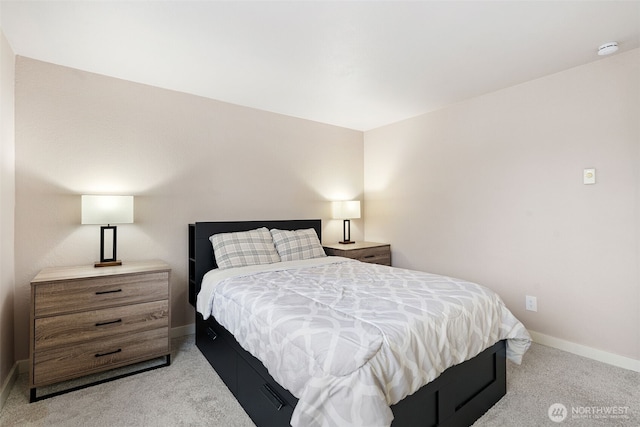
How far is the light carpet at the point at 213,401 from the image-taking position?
5.78 feet

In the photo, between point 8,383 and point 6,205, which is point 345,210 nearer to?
point 6,205

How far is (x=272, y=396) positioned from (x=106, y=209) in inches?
75.1

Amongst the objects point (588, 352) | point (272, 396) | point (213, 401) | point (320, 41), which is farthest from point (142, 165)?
point (588, 352)

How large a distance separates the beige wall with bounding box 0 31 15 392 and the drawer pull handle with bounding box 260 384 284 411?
5.71ft

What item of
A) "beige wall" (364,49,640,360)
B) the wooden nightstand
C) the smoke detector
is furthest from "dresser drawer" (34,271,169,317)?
the smoke detector

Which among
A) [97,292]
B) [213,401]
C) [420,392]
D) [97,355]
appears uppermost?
[97,292]

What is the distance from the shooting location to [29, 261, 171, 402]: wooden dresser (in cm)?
197

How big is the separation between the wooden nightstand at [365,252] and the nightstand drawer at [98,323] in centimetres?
191

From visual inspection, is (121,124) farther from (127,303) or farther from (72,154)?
(127,303)

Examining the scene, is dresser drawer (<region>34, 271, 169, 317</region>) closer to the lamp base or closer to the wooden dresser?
the wooden dresser

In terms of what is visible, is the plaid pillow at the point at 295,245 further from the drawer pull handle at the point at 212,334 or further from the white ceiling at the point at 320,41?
the white ceiling at the point at 320,41

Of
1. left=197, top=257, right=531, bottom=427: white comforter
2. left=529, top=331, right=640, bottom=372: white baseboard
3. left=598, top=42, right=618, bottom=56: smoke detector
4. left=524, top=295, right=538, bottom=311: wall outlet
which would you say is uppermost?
left=598, top=42, right=618, bottom=56: smoke detector

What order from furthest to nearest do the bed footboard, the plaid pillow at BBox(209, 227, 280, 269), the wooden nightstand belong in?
the wooden nightstand, the plaid pillow at BBox(209, 227, 280, 269), the bed footboard

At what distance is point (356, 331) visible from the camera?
133cm
